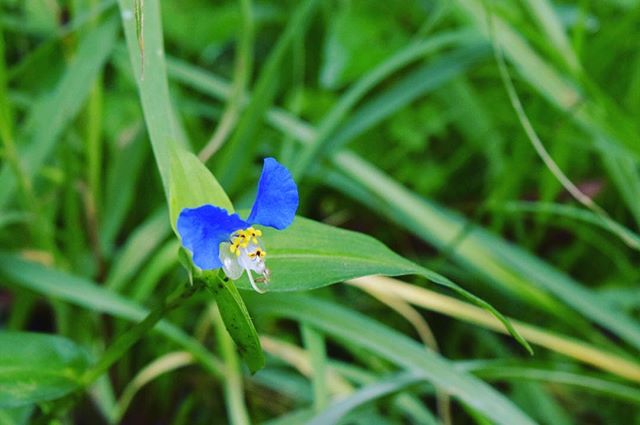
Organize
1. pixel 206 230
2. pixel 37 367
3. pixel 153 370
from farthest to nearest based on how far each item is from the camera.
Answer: pixel 153 370 → pixel 37 367 → pixel 206 230

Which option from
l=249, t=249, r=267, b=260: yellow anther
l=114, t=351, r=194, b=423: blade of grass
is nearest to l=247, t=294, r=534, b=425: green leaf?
l=114, t=351, r=194, b=423: blade of grass

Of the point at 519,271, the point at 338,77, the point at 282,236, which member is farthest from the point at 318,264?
the point at 338,77

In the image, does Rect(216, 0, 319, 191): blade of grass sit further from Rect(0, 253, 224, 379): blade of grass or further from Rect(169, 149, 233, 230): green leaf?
Rect(169, 149, 233, 230): green leaf

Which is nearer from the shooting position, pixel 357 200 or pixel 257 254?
pixel 257 254

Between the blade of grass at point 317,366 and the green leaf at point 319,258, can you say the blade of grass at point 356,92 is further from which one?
the green leaf at point 319,258

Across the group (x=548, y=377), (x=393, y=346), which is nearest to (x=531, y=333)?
(x=548, y=377)

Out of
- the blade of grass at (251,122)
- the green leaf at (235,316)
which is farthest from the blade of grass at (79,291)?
the green leaf at (235,316)

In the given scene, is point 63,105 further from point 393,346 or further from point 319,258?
point 319,258
